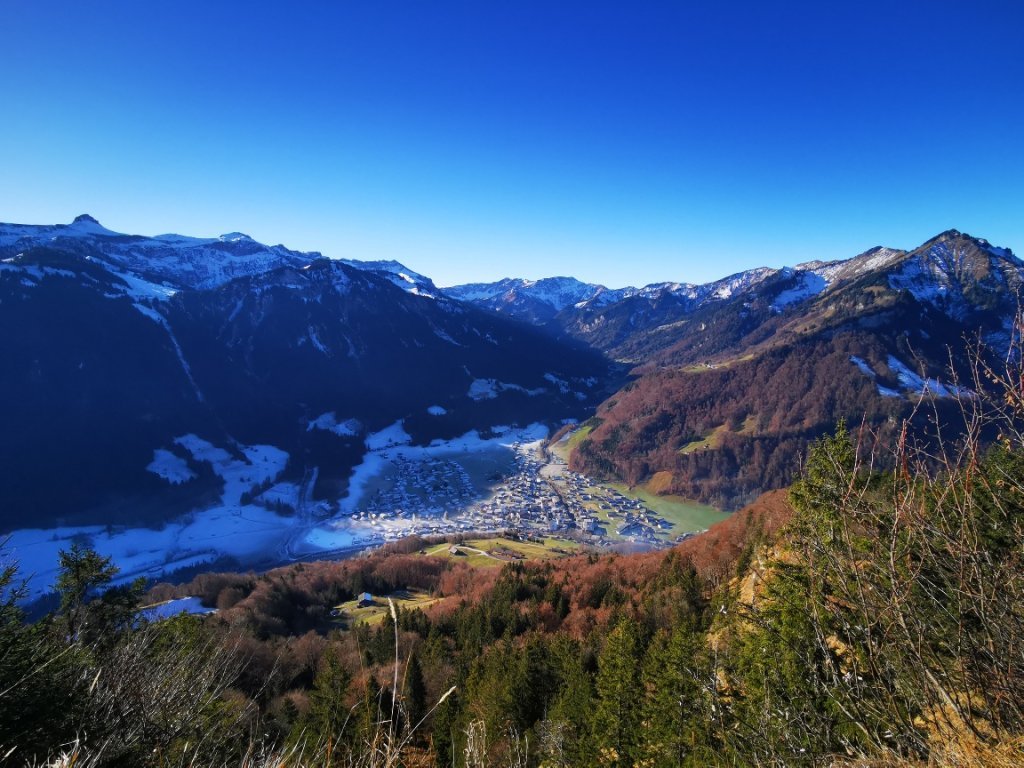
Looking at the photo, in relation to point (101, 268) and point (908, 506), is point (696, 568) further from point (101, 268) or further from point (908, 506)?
point (101, 268)

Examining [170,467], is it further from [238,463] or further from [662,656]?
[662,656]

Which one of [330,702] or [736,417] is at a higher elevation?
[330,702]

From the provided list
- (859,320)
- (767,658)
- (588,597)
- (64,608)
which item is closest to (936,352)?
(859,320)

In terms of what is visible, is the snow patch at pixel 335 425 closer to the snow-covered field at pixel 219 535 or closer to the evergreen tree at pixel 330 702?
the snow-covered field at pixel 219 535

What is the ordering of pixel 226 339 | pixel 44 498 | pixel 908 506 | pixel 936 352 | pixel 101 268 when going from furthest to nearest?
pixel 226 339
pixel 101 268
pixel 936 352
pixel 44 498
pixel 908 506

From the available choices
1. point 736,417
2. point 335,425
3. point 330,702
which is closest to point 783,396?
point 736,417

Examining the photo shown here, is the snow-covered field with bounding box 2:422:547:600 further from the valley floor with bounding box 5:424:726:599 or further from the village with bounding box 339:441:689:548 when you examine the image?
the village with bounding box 339:441:689:548
